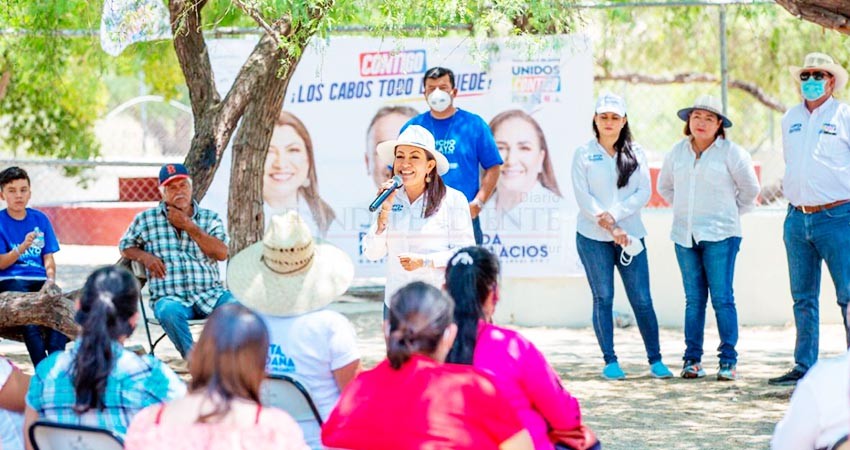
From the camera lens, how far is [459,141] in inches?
289

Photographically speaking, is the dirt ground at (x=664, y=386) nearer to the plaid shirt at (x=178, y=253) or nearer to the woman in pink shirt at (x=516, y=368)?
the plaid shirt at (x=178, y=253)

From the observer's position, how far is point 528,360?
3.72 m

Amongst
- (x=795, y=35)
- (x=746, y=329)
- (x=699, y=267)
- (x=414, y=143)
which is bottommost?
(x=746, y=329)

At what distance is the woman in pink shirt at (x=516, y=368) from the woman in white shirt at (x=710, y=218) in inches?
155

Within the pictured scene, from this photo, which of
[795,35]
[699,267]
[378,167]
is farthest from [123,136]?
[699,267]

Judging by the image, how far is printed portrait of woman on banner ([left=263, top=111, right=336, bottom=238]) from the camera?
32.1 ft

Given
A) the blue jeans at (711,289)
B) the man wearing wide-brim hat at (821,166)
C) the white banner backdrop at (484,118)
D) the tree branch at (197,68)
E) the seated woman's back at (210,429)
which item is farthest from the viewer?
the white banner backdrop at (484,118)

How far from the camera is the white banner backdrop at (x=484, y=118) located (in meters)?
9.64

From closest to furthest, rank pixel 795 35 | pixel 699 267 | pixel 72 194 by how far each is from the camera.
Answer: pixel 699 267
pixel 795 35
pixel 72 194

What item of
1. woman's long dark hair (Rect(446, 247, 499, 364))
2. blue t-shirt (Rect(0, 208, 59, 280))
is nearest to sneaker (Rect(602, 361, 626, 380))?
blue t-shirt (Rect(0, 208, 59, 280))

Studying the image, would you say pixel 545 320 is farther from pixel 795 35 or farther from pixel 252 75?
pixel 795 35

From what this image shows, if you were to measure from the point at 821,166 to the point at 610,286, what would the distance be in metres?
1.39

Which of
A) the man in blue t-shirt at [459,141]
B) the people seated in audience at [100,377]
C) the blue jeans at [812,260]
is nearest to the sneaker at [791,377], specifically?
the blue jeans at [812,260]

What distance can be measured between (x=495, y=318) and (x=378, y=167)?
150cm
